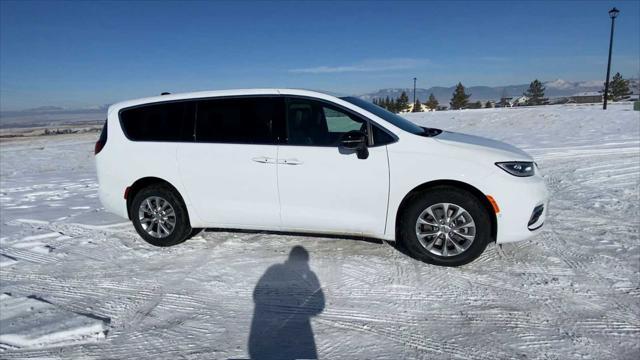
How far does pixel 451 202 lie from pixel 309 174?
1525 millimetres

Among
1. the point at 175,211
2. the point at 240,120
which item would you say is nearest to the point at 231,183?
the point at 240,120

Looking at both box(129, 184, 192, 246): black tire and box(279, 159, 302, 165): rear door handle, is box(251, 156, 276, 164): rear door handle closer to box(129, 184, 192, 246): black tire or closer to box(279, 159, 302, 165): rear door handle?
box(279, 159, 302, 165): rear door handle

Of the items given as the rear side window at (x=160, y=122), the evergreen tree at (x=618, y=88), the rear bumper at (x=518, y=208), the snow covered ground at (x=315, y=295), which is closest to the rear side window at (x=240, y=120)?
the rear side window at (x=160, y=122)

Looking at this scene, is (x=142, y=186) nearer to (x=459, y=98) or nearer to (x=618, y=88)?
(x=459, y=98)

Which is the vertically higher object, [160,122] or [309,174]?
[160,122]

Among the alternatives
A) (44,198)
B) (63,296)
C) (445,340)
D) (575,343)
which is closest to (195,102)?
(63,296)

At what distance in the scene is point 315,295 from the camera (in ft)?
11.3

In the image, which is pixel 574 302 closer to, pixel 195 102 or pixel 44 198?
pixel 195 102

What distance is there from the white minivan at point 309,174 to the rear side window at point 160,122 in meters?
0.01

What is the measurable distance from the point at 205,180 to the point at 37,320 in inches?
79.9

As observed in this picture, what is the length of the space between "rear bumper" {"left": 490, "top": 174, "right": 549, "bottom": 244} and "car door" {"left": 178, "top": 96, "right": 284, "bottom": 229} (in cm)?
239

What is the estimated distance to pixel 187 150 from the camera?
4449 mm

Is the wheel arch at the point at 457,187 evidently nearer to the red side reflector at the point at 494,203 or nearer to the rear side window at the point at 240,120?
the red side reflector at the point at 494,203

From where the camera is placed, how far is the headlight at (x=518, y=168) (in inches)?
149
